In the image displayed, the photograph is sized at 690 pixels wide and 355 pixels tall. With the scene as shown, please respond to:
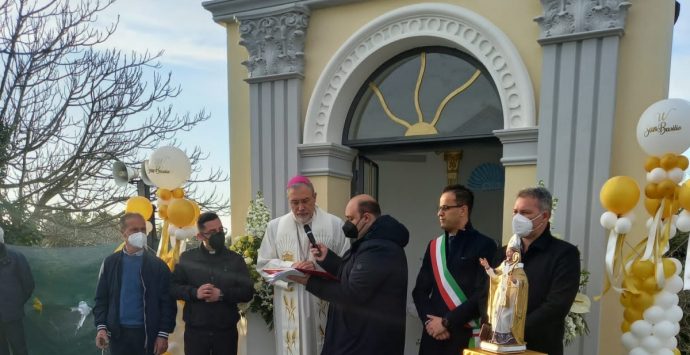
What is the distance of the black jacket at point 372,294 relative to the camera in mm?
2949

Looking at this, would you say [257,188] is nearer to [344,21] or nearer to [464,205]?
[344,21]

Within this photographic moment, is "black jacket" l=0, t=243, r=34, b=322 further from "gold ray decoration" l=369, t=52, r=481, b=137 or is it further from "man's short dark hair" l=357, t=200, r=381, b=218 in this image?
"gold ray decoration" l=369, t=52, r=481, b=137

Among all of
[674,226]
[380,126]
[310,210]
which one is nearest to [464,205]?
[310,210]

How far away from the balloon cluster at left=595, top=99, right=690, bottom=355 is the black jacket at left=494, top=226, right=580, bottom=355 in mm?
1191

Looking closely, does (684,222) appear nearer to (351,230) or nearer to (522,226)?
(522,226)

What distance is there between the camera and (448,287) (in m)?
3.11

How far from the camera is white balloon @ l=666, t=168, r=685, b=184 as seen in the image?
3498 mm

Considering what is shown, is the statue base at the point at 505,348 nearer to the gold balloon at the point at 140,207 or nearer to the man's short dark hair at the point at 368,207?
the man's short dark hair at the point at 368,207

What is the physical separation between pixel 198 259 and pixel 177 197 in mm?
1447

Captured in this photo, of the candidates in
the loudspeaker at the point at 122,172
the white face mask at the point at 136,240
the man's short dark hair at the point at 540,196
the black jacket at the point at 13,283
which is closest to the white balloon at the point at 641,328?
the man's short dark hair at the point at 540,196

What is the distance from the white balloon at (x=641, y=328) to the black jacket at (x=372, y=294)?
69.1 inches

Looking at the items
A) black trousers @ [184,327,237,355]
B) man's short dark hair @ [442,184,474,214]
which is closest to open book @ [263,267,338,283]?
black trousers @ [184,327,237,355]

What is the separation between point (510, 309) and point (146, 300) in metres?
2.67

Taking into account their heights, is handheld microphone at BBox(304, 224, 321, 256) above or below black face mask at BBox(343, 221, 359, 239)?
below
